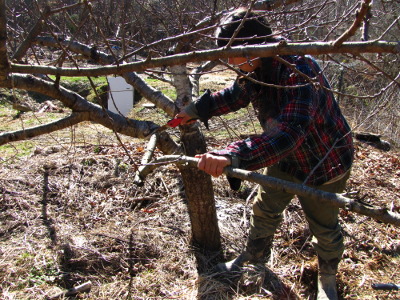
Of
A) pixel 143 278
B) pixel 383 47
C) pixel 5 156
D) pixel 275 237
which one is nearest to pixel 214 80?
pixel 5 156

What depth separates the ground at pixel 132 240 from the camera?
8.91ft

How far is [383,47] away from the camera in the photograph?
1.06m

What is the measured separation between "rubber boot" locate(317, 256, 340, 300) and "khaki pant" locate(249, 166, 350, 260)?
0.06m

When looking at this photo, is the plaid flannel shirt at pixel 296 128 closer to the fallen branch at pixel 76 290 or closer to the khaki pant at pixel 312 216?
the khaki pant at pixel 312 216

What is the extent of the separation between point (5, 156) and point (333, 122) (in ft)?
13.3

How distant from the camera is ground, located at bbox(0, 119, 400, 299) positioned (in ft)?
8.91

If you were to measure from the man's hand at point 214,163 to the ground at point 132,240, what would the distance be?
135cm

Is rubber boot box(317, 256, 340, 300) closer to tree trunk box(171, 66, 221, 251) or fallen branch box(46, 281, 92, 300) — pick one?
tree trunk box(171, 66, 221, 251)

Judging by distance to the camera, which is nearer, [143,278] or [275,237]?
[143,278]

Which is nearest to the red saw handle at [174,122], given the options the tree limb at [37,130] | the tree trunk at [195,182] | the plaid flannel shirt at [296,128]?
the plaid flannel shirt at [296,128]

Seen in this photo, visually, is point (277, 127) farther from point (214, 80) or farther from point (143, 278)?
point (214, 80)

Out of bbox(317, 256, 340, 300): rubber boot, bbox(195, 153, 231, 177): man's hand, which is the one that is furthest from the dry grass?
bbox(195, 153, 231, 177): man's hand

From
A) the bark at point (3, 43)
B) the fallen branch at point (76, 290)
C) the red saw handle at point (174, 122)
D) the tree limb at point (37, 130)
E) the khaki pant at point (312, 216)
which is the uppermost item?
the bark at point (3, 43)

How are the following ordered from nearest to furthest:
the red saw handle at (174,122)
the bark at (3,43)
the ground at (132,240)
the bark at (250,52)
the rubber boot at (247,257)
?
the bark at (250,52) < the bark at (3,43) < the red saw handle at (174,122) < the ground at (132,240) < the rubber boot at (247,257)
